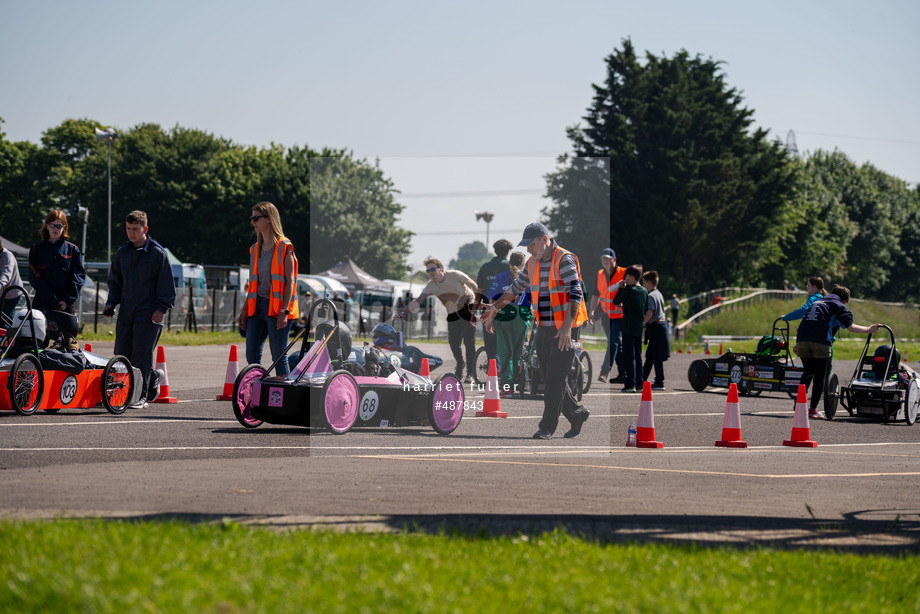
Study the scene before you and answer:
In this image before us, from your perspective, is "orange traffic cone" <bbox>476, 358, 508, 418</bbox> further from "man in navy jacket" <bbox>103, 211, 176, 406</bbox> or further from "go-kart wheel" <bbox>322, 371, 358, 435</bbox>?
"man in navy jacket" <bbox>103, 211, 176, 406</bbox>

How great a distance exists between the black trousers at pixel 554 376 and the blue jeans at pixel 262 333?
274cm

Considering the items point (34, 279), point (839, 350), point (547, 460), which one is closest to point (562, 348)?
point (547, 460)

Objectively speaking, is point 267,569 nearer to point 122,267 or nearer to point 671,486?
point 671,486

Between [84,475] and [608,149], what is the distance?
5420 cm

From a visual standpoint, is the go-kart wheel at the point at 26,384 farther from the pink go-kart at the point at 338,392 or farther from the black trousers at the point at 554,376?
the black trousers at the point at 554,376

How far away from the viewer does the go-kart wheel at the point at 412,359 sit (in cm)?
1117

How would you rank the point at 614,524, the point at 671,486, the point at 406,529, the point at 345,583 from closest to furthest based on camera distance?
the point at 345,583 < the point at 406,529 < the point at 614,524 < the point at 671,486

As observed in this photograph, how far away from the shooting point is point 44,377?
36.5 ft

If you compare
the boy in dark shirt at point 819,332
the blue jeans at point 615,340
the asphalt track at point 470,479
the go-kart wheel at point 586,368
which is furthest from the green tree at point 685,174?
the asphalt track at point 470,479

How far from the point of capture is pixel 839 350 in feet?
140

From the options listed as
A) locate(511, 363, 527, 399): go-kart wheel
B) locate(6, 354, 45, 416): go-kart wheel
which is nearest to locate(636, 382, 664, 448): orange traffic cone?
locate(511, 363, 527, 399): go-kart wheel

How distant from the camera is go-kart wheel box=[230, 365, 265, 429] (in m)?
10.3

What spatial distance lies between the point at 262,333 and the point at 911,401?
9054mm

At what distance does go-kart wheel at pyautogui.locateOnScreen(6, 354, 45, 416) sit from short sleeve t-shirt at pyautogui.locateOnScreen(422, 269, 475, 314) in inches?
167
